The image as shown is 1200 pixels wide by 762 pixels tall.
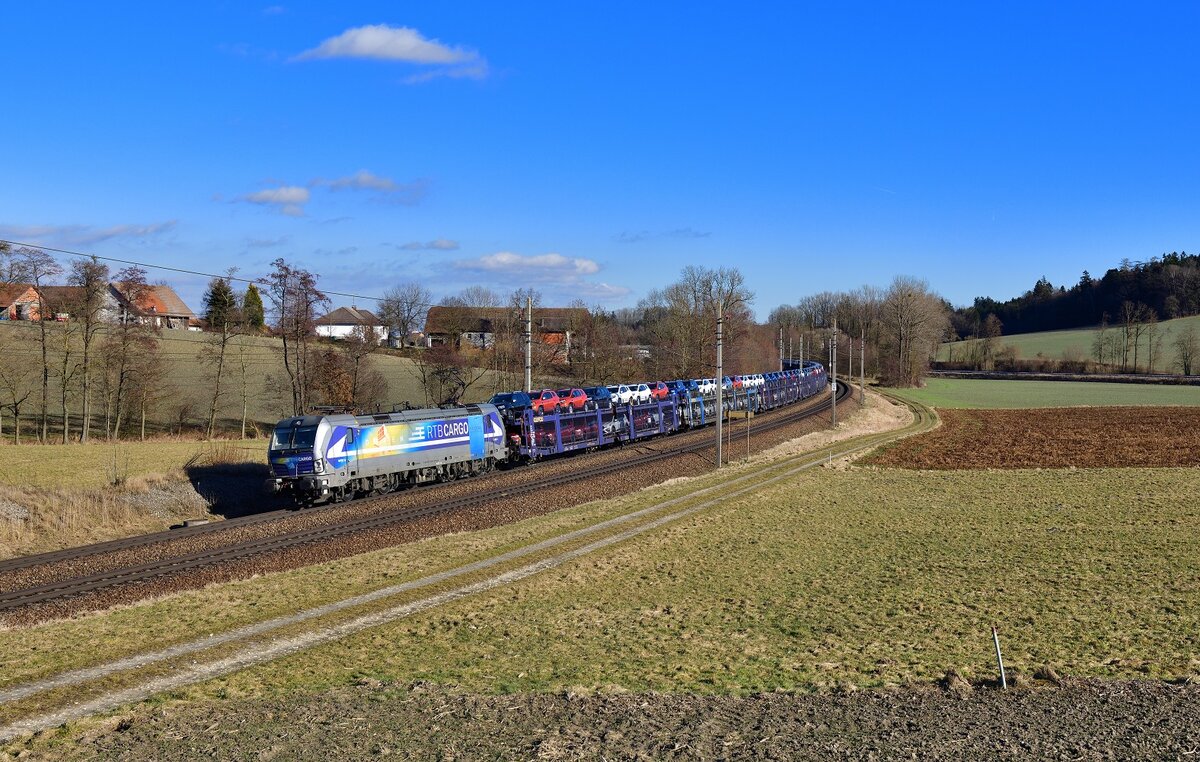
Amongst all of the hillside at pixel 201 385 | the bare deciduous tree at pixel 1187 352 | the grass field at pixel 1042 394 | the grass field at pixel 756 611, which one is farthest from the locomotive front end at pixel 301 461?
the bare deciduous tree at pixel 1187 352

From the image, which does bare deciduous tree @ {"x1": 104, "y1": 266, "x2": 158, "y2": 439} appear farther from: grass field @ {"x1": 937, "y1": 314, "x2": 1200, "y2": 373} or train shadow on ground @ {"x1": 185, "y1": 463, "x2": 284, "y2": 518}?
grass field @ {"x1": 937, "y1": 314, "x2": 1200, "y2": 373}

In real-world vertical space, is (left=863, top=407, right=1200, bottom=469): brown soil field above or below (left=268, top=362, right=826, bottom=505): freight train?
below

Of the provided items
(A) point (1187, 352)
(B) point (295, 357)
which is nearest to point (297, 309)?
(B) point (295, 357)

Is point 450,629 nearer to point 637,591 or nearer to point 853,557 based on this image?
point 637,591

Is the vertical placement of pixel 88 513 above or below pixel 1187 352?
below

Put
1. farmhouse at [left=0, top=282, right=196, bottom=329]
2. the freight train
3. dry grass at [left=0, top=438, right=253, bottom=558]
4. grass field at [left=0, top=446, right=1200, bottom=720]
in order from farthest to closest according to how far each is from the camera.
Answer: farmhouse at [left=0, top=282, right=196, bottom=329] → the freight train → dry grass at [left=0, top=438, right=253, bottom=558] → grass field at [left=0, top=446, right=1200, bottom=720]

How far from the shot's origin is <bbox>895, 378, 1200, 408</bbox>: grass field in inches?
4021

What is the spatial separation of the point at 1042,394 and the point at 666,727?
119 metres

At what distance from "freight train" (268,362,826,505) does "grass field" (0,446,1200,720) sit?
8227 millimetres

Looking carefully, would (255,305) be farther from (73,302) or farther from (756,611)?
(756,611)

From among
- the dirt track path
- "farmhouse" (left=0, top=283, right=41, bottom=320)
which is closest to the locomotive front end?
the dirt track path

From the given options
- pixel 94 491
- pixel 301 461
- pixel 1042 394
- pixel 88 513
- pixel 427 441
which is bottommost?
pixel 88 513

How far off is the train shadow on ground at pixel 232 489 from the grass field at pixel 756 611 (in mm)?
12531

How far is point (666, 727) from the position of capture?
11.6m
